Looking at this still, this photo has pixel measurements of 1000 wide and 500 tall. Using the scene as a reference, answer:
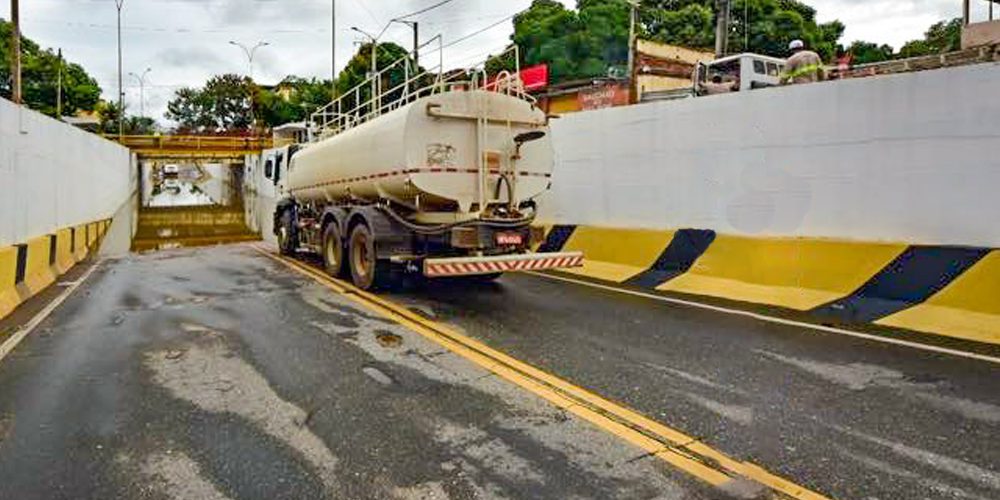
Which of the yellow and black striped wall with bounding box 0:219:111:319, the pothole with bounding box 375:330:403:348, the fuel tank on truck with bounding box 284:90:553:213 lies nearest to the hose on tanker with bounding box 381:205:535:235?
the fuel tank on truck with bounding box 284:90:553:213

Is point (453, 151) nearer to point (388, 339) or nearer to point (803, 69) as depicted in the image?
point (388, 339)

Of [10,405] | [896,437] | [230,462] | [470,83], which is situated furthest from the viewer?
[470,83]

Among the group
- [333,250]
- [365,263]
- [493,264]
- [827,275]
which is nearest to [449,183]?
[493,264]

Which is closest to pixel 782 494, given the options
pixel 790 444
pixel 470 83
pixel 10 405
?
pixel 790 444

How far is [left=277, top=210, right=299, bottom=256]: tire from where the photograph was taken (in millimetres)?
15484

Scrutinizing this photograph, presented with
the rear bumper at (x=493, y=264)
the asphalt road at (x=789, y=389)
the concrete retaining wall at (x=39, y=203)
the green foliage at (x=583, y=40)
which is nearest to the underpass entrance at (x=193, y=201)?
the concrete retaining wall at (x=39, y=203)

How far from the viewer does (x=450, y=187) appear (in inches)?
355

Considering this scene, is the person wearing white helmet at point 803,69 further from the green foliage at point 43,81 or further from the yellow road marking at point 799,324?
the green foliage at point 43,81

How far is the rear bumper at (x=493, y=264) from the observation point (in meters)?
8.47

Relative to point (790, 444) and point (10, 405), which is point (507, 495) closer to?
point (790, 444)

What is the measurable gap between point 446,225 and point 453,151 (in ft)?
3.18

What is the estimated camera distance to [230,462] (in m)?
3.90

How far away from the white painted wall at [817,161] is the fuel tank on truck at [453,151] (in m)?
2.21

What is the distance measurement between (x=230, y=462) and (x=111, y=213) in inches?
1202
